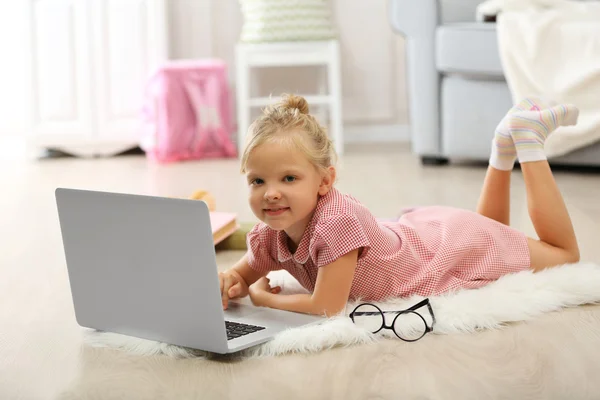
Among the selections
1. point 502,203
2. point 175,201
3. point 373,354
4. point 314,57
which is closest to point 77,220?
point 175,201

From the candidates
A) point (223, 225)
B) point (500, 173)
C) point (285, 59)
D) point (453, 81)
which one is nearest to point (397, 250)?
point (500, 173)

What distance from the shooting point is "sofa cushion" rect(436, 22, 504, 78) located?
2770 millimetres

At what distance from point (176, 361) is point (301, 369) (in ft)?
0.55

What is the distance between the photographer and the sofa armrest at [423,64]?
2.98 m

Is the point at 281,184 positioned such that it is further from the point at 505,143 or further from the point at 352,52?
the point at 352,52

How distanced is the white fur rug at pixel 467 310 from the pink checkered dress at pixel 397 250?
0.10ft

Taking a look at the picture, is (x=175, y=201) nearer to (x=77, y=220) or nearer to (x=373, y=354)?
(x=77, y=220)

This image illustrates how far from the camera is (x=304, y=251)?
129 centimetres

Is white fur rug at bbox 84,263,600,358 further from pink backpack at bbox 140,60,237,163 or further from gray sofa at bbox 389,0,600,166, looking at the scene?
pink backpack at bbox 140,60,237,163

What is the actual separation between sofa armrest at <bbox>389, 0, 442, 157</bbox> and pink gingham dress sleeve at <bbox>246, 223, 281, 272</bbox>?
1764 millimetres

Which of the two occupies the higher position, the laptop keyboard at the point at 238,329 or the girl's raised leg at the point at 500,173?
the girl's raised leg at the point at 500,173

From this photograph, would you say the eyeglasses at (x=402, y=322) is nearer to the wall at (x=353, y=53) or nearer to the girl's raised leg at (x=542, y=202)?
the girl's raised leg at (x=542, y=202)

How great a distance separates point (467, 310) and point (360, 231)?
0.19m

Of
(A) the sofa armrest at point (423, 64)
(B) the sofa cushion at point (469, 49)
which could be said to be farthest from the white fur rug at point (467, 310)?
(A) the sofa armrest at point (423, 64)
